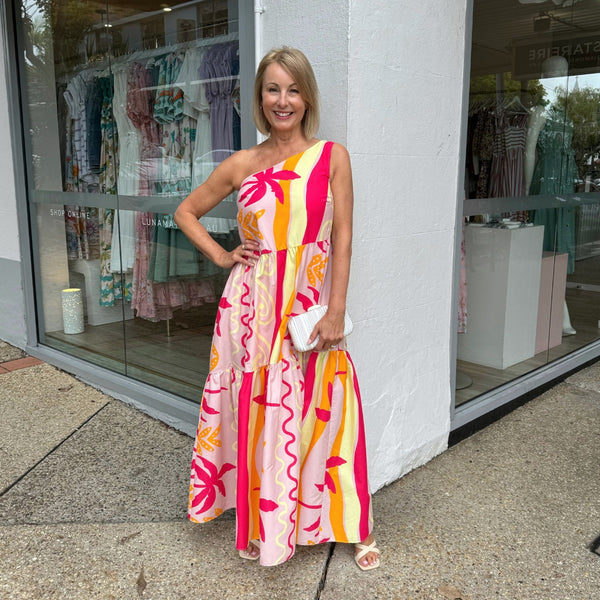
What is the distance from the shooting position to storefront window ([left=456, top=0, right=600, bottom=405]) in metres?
3.67

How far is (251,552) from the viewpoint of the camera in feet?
7.95

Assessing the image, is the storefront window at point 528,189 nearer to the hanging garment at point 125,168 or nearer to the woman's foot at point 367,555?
the woman's foot at point 367,555

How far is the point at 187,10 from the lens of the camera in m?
3.40

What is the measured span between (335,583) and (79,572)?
0.92m

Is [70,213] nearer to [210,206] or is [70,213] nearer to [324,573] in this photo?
[210,206]

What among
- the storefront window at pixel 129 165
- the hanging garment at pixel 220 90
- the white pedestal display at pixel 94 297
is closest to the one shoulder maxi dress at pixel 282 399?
the storefront window at pixel 129 165

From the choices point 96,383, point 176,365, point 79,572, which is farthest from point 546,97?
point 79,572

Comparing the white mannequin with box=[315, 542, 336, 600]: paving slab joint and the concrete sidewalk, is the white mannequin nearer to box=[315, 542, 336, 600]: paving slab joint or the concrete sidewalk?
the concrete sidewalk

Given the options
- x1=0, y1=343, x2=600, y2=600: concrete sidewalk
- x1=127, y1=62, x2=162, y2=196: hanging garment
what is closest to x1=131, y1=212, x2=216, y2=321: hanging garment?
x1=127, y1=62, x2=162, y2=196: hanging garment

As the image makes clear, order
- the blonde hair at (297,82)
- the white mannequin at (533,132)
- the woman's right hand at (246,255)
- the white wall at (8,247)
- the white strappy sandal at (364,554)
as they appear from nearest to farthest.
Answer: the blonde hair at (297,82) < the woman's right hand at (246,255) < the white strappy sandal at (364,554) < the white mannequin at (533,132) < the white wall at (8,247)

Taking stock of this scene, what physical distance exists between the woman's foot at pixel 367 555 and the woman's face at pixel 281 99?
154 centimetres

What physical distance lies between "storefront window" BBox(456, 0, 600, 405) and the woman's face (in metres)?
1.50

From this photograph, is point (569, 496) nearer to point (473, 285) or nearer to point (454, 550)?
point (454, 550)

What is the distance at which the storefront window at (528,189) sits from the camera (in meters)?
3.67
